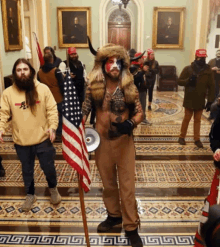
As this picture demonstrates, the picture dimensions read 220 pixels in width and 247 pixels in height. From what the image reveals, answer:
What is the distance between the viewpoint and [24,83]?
3244mm

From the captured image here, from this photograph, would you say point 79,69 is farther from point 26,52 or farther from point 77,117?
point 26,52

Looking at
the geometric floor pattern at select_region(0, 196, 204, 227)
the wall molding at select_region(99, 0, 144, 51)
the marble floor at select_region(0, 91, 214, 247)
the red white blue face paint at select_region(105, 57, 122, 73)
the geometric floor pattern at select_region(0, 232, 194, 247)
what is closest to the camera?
the red white blue face paint at select_region(105, 57, 122, 73)

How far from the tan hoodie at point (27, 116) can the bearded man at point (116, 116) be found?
2.29 ft

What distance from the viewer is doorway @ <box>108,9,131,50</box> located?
1563 centimetres

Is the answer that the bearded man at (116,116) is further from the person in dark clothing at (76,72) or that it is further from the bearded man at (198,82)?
the bearded man at (198,82)

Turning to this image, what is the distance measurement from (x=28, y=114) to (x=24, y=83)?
0.35 m

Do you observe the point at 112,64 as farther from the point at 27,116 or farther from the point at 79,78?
the point at 79,78

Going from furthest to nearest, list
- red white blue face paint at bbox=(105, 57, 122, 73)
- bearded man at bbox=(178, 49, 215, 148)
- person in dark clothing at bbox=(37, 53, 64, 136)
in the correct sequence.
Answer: person in dark clothing at bbox=(37, 53, 64, 136) → bearded man at bbox=(178, 49, 215, 148) → red white blue face paint at bbox=(105, 57, 122, 73)

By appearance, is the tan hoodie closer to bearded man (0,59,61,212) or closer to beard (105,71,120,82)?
bearded man (0,59,61,212)

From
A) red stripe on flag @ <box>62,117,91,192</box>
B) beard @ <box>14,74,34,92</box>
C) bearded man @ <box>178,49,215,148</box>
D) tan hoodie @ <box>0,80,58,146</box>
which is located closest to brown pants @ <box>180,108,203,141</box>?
bearded man @ <box>178,49,215,148</box>

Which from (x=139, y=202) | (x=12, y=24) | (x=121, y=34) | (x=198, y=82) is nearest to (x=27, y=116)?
(x=139, y=202)

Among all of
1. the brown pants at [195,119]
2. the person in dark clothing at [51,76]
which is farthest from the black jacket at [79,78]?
the brown pants at [195,119]

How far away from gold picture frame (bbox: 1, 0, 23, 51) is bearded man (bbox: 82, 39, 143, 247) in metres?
5.27

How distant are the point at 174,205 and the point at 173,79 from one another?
31.4 feet
